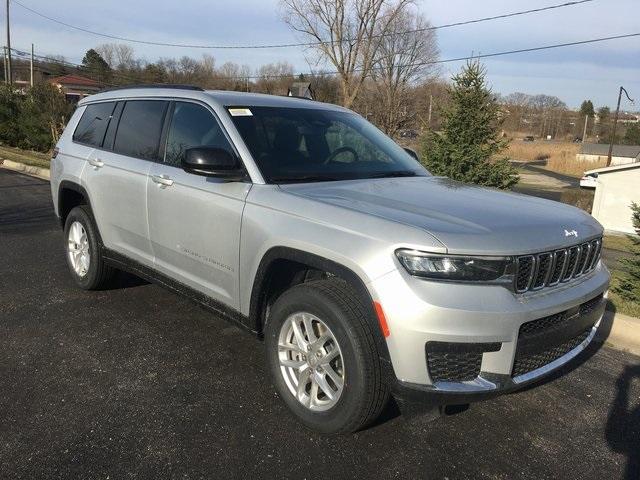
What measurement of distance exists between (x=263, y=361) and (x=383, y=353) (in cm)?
148

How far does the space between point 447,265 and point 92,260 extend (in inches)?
137

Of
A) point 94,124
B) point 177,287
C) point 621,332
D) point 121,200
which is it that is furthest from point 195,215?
point 621,332

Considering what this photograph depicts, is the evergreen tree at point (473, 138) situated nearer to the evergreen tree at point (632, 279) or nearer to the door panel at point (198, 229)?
the evergreen tree at point (632, 279)

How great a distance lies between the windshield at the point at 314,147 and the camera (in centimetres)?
346

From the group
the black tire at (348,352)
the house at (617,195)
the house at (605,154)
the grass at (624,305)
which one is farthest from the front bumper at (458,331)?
the house at (605,154)

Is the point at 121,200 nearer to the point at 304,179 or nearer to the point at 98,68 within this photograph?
the point at 304,179

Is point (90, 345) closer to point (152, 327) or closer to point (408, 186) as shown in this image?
point (152, 327)

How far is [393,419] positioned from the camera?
10.2 feet

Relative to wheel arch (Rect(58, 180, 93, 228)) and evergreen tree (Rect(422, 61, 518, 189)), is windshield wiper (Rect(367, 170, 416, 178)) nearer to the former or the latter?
wheel arch (Rect(58, 180, 93, 228))

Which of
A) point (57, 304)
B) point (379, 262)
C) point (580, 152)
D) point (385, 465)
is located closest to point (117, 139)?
point (57, 304)

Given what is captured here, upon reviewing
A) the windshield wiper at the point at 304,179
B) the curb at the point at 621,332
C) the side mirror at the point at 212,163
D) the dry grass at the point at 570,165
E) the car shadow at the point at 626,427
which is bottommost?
the dry grass at the point at 570,165

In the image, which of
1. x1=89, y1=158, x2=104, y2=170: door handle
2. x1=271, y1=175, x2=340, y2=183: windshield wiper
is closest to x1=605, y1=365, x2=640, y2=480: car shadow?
x1=271, y1=175, x2=340, y2=183: windshield wiper

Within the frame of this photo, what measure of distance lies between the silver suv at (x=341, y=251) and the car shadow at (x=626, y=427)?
55 cm

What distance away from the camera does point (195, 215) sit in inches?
140
